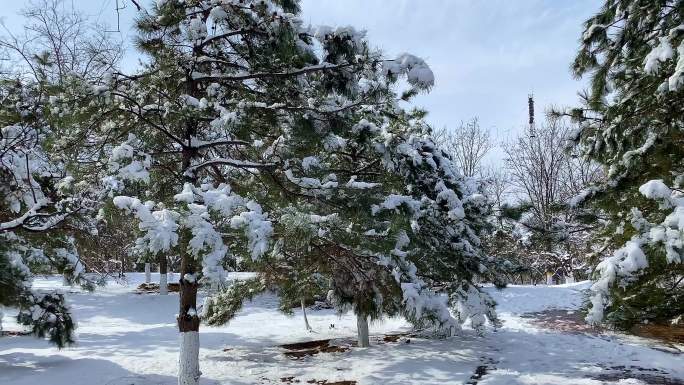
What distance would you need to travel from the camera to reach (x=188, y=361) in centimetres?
637

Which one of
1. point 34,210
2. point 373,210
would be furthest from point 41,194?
point 373,210

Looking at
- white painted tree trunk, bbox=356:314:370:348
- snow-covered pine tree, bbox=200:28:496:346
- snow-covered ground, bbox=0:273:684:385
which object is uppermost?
snow-covered pine tree, bbox=200:28:496:346

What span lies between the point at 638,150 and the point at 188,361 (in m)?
6.10

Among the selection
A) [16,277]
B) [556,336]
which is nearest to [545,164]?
[556,336]

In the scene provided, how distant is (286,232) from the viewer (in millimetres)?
4871

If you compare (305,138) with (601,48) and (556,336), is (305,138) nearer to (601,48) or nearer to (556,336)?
(601,48)

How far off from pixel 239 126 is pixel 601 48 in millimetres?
4892

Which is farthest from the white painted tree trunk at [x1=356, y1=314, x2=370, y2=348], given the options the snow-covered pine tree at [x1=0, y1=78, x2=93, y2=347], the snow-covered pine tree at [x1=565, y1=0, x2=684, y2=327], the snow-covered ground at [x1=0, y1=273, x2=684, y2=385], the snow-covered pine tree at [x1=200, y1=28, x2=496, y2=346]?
the snow-covered pine tree at [x1=565, y1=0, x2=684, y2=327]

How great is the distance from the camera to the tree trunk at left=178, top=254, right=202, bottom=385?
6.32 metres

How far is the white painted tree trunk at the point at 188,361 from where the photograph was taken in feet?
20.7

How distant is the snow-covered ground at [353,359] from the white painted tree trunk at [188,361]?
200cm

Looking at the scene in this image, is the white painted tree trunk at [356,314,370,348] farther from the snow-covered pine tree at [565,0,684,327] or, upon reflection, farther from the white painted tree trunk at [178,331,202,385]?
the snow-covered pine tree at [565,0,684,327]

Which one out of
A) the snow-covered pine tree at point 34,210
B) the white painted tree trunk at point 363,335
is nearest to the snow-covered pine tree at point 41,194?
the snow-covered pine tree at point 34,210

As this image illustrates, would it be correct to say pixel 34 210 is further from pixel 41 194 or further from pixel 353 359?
pixel 353 359
